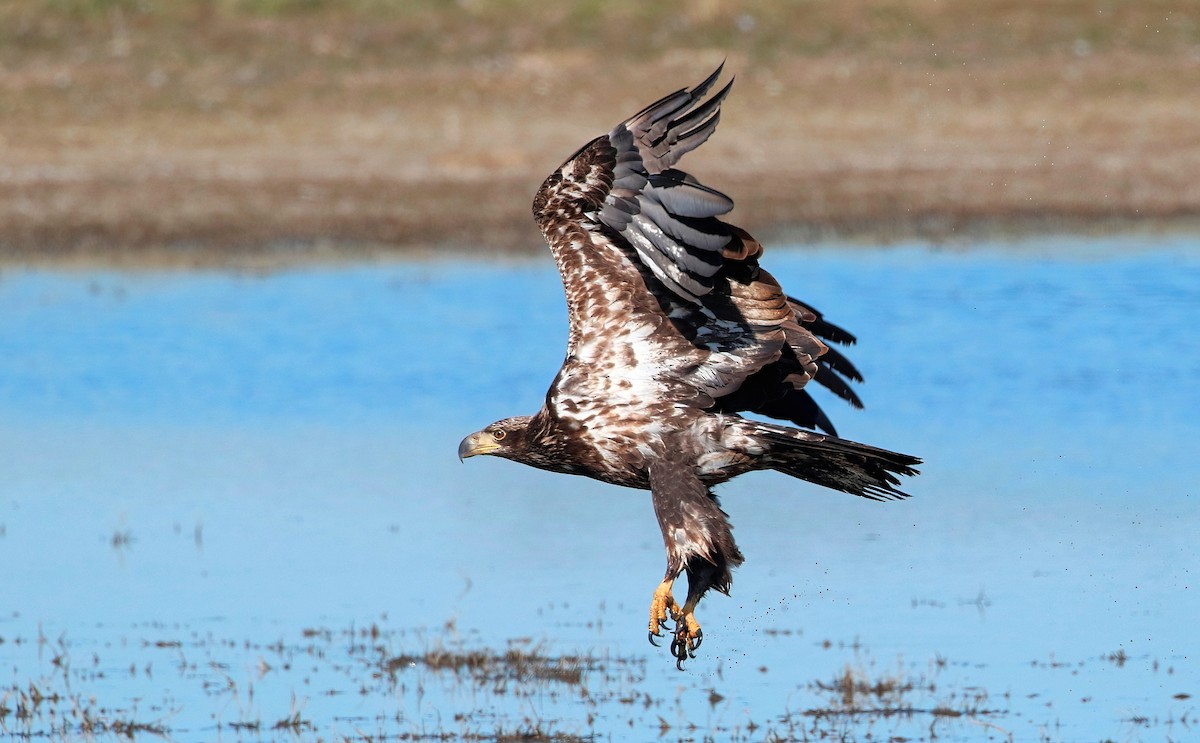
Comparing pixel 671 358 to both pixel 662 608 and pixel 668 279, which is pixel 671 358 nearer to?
pixel 668 279

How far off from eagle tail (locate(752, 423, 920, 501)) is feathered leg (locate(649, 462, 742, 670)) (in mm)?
343

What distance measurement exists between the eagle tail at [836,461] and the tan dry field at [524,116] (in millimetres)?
15905

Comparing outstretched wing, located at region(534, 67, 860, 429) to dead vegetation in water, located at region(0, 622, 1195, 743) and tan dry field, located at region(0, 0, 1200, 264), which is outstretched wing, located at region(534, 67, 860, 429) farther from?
tan dry field, located at region(0, 0, 1200, 264)

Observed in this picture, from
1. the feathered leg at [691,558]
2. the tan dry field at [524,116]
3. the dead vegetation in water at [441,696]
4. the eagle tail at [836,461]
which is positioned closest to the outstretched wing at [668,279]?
the eagle tail at [836,461]

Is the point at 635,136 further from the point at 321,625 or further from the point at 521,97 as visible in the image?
the point at 521,97

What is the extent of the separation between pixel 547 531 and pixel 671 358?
3.77 meters

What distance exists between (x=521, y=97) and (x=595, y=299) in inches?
957

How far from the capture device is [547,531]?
37.0ft

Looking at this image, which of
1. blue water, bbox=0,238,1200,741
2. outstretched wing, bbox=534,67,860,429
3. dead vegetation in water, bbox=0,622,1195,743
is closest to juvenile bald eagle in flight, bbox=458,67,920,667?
outstretched wing, bbox=534,67,860,429

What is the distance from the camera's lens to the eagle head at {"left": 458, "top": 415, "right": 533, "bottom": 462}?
788 cm

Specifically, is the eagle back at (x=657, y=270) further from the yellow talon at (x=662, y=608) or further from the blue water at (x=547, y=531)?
the blue water at (x=547, y=531)

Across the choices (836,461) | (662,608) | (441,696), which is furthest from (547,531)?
(662,608)

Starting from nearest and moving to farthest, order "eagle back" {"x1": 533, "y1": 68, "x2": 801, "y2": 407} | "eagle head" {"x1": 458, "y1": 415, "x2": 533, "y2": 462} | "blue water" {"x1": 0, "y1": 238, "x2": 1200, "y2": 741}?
"eagle back" {"x1": 533, "y1": 68, "x2": 801, "y2": 407}
"eagle head" {"x1": 458, "y1": 415, "x2": 533, "y2": 462}
"blue water" {"x1": 0, "y1": 238, "x2": 1200, "y2": 741}

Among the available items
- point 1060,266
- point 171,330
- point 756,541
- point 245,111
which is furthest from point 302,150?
point 756,541
